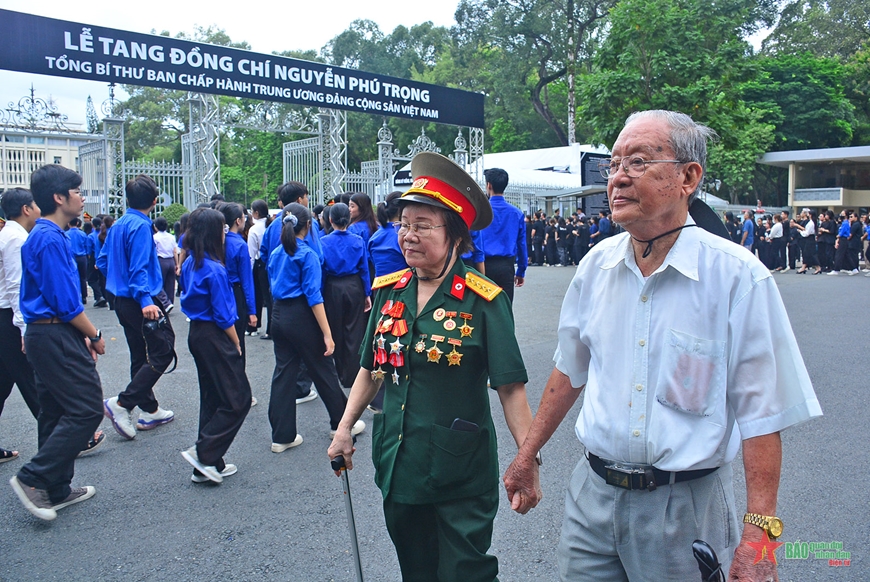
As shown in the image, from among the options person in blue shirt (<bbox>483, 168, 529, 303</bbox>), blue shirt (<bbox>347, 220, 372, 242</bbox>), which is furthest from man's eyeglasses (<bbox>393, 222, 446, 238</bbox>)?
person in blue shirt (<bbox>483, 168, 529, 303</bbox>)

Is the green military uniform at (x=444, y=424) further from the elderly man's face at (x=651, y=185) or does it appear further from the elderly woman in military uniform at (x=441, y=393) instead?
the elderly man's face at (x=651, y=185)

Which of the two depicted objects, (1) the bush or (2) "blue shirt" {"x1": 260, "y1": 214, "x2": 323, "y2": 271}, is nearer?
(2) "blue shirt" {"x1": 260, "y1": 214, "x2": 323, "y2": 271}

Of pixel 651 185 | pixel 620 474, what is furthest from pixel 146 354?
pixel 651 185

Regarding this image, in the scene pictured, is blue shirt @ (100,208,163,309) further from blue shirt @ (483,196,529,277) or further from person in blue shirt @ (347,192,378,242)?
blue shirt @ (483,196,529,277)

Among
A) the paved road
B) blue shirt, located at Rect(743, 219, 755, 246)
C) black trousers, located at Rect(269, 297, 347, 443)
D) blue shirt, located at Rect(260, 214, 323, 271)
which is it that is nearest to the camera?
the paved road

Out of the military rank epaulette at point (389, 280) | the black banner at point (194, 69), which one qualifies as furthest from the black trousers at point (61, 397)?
the black banner at point (194, 69)

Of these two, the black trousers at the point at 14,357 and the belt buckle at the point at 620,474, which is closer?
the belt buckle at the point at 620,474

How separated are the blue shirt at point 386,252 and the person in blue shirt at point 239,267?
1.17 meters

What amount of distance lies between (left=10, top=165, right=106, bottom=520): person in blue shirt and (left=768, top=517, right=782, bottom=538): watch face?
3689 mm

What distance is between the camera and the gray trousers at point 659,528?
6.21 feet

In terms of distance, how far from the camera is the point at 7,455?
495 cm

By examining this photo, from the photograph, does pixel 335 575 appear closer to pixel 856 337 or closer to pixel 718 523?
pixel 718 523

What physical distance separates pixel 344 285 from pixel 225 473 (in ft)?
6.32

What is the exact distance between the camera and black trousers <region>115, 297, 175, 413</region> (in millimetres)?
5410
